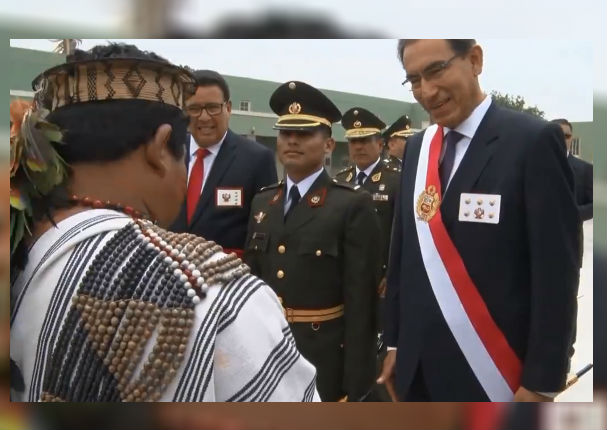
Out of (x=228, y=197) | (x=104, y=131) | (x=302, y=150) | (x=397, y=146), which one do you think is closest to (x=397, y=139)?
(x=397, y=146)

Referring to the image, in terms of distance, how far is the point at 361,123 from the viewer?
5.23 feet

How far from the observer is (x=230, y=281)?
1029 mm

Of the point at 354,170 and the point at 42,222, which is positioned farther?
the point at 354,170

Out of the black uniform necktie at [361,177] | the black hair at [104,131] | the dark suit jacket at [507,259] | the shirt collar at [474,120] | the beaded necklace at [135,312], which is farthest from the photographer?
the black uniform necktie at [361,177]

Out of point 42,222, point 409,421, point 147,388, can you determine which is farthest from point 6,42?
point 409,421

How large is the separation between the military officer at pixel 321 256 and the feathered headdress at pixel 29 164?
60 cm

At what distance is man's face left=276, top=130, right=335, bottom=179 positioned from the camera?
1658 mm

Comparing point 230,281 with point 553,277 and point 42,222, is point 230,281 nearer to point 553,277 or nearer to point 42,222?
point 42,222

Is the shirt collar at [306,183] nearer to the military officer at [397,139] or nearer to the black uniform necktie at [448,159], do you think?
the military officer at [397,139]

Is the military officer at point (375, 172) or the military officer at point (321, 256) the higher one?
the military officer at point (375, 172)

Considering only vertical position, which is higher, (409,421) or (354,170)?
(354,170)

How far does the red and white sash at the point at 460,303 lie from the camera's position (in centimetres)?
154

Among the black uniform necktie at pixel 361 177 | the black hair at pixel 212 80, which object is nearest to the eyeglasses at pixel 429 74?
the black uniform necktie at pixel 361 177

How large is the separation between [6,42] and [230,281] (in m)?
1.00
